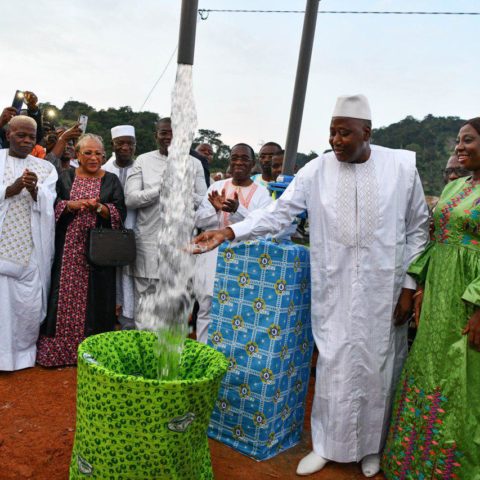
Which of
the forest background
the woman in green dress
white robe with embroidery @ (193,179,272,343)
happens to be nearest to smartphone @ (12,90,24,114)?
white robe with embroidery @ (193,179,272,343)

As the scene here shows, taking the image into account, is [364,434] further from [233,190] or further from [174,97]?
[174,97]

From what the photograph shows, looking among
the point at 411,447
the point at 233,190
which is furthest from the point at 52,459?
the point at 233,190

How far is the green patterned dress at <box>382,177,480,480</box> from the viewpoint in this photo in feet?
8.15

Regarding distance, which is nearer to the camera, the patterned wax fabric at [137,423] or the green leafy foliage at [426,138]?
the patterned wax fabric at [137,423]

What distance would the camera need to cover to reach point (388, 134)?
36.3 m

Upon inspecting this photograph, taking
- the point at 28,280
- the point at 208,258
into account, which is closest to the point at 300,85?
the point at 208,258

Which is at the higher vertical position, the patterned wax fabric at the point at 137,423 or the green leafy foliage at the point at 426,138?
the green leafy foliage at the point at 426,138

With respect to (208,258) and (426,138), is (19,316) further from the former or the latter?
(426,138)

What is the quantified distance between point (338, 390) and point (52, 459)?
1663mm

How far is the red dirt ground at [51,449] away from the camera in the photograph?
2.70 meters

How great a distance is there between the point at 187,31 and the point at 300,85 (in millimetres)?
1764

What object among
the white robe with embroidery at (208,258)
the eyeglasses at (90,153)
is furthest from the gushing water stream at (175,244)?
the eyeglasses at (90,153)

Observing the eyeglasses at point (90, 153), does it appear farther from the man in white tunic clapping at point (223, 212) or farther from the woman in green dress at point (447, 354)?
the woman in green dress at point (447, 354)

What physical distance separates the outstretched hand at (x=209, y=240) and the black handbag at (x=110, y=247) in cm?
168
